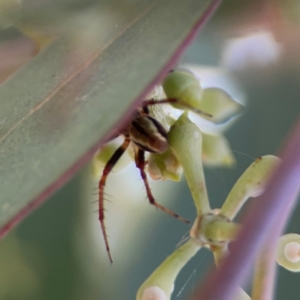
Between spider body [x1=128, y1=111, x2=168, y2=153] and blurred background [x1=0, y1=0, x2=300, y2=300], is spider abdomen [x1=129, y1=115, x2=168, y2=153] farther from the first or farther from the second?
blurred background [x1=0, y1=0, x2=300, y2=300]

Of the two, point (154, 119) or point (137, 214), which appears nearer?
point (154, 119)

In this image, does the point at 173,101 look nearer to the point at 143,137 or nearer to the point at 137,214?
the point at 143,137

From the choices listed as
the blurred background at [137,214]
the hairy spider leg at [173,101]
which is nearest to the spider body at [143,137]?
the hairy spider leg at [173,101]

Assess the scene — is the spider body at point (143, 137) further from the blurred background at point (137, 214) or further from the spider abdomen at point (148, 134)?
the blurred background at point (137, 214)

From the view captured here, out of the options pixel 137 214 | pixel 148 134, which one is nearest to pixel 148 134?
pixel 148 134

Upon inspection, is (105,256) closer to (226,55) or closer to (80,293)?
(80,293)

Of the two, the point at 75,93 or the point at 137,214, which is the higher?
the point at 75,93
